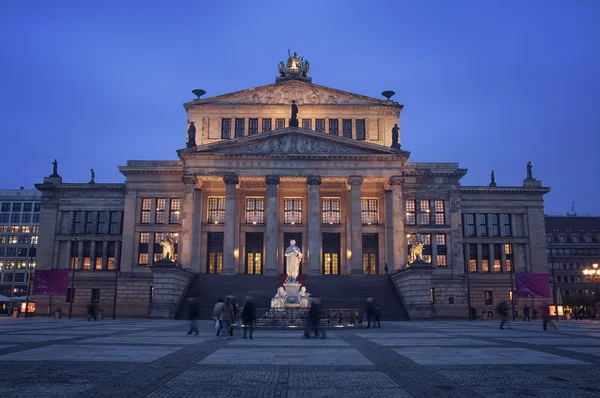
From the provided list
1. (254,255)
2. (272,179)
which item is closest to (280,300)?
(272,179)

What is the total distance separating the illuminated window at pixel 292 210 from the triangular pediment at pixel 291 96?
11.6 m

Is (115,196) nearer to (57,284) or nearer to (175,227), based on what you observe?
(175,227)

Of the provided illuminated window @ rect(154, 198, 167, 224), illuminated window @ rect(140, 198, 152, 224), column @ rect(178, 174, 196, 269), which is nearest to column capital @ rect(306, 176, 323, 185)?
column @ rect(178, 174, 196, 269)

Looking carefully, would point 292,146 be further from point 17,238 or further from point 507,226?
point 17,238

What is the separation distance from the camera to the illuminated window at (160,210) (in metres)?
65.5

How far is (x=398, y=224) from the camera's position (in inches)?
2269

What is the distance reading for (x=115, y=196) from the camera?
68188mm

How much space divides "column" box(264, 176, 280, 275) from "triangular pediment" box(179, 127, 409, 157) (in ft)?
10.3

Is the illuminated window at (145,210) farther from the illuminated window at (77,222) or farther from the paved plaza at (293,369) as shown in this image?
the paved plaza at (293,369)

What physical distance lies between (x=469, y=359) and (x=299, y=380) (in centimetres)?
639

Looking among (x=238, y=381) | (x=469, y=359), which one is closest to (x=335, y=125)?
(x=469, y=359)

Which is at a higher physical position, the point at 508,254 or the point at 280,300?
the point at 508,254

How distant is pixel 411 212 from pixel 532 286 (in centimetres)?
1553

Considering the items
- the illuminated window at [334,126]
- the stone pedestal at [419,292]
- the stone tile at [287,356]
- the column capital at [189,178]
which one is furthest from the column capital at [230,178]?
the stone tile at [287,356]
